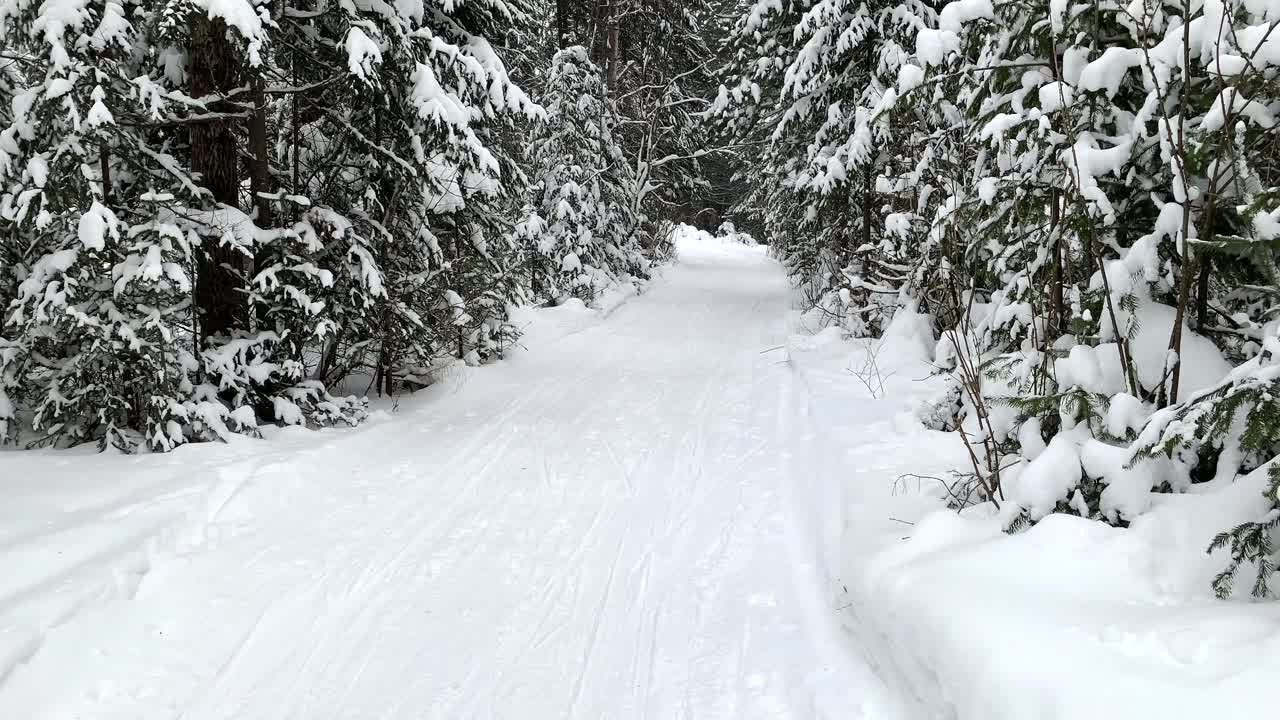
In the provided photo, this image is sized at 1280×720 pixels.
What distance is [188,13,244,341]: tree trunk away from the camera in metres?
6.83

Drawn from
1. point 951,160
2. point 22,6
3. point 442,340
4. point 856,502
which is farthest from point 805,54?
point 22,6

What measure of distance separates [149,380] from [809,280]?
42.8ft

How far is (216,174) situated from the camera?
A: 7109mm

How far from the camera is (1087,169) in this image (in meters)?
3.65

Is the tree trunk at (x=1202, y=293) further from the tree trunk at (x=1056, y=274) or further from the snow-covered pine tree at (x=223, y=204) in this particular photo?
the snow-covered pine tree at (x=223, y=204)

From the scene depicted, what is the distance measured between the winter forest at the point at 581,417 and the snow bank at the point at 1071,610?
0.06ft

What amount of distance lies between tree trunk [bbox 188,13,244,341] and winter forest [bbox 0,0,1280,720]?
0.11 feet

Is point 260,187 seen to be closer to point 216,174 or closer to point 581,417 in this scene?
point 216,174

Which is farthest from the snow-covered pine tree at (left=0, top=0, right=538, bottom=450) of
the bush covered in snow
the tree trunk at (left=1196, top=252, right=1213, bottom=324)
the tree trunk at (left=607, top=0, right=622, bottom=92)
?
the tree trunk at (left=607, top=0, right=622, bottom=92)

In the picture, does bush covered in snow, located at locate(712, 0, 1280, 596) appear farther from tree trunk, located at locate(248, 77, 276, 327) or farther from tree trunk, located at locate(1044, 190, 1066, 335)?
tree trunk, located at locate(248, 77, 276, 327)

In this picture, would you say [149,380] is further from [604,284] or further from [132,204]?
[604,284]

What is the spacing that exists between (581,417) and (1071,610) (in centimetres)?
586

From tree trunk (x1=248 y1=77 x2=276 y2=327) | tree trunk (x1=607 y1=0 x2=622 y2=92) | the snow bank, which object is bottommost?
the snow bank

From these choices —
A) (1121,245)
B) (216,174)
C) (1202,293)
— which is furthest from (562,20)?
(1202,293)
